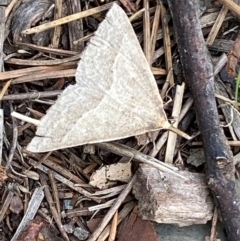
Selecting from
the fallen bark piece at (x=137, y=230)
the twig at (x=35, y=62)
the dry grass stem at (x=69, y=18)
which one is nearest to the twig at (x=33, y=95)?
the twig at (x=35, y=62)

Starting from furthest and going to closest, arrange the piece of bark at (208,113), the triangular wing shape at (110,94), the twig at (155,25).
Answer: the twig at (155,25) < the piece of bark at (208,113) < the triangular wing shape at (110,94)

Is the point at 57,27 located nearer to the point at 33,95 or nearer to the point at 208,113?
the point at 33,95

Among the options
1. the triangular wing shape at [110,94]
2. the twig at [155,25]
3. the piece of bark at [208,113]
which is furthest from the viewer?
the twig at [155,25]

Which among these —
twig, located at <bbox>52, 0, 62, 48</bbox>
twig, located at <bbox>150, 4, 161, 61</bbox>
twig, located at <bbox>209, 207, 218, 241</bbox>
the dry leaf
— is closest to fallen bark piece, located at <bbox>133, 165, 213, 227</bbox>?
twig, located at <bbox>209, 207, 218, 241</bbox>

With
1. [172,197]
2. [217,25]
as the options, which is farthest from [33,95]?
[217,25]

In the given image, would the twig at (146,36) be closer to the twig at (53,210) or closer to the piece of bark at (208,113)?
the piece of bark at (208,113)

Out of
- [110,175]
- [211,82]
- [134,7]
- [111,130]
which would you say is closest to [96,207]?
[110,175]
